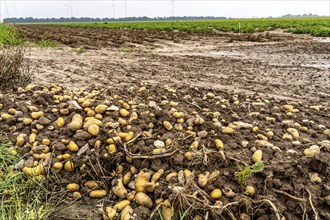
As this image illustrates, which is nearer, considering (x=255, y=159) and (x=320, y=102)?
(x=255, y=159)

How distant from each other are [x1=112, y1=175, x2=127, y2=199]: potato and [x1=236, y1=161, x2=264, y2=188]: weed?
85cm

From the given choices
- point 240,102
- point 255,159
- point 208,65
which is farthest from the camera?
point 208,65

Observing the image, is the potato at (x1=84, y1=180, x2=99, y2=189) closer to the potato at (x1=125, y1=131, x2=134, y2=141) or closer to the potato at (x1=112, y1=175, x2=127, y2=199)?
the potato at (x1=112, y1=175, x2=127, y2=199)

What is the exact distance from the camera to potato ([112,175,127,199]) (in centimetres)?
239

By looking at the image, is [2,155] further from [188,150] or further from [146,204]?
[188,150]

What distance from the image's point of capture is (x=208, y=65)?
8.14 meters

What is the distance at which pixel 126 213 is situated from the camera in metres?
2.20

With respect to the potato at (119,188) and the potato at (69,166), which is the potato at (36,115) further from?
the potato at (119,188)

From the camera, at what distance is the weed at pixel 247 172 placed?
2152 mm

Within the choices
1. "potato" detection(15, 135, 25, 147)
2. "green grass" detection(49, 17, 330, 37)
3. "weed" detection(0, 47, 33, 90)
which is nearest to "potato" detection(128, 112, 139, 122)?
"potato" detection(15, 135, 25, 147)

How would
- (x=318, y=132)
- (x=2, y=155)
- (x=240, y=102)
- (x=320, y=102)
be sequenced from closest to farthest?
(x=2, y=155) → (x=318, y=132) → (x=240, y=102) → (x=320, y=102)

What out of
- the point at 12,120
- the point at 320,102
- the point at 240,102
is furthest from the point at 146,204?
the point at 320,102

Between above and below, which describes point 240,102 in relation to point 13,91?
below

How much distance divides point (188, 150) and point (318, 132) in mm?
1457
